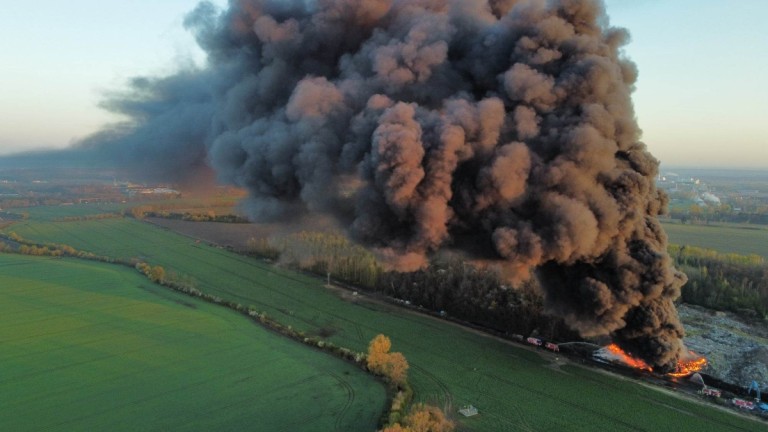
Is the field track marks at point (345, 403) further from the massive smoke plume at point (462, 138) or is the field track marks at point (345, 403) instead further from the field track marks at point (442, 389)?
the massive smoke plume at point (462, 138)

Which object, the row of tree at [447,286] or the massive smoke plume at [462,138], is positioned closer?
the massive smoke plume at [462,138]

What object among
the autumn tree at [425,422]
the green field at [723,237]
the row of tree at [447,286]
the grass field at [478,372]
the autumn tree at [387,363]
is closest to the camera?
the autumn tree at [425,422]

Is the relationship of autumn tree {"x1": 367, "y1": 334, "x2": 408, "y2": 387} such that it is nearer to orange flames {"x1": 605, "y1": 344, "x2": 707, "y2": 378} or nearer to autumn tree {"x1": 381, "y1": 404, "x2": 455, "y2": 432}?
autumn tree {"x1": 381, "y1": 404, "x2": 455, "y2": 432}

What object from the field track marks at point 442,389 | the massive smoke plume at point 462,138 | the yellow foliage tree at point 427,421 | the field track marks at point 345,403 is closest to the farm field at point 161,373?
the field track marks at point 345,403

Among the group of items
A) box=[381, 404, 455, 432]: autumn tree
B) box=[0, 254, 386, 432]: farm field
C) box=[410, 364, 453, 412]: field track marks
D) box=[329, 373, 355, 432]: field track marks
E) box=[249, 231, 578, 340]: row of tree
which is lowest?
box=[0, 254, 386, 432]: farm field

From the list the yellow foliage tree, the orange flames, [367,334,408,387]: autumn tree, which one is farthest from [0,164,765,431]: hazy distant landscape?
the yellow foliage tree

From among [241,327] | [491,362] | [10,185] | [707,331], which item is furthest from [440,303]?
[10,185]
